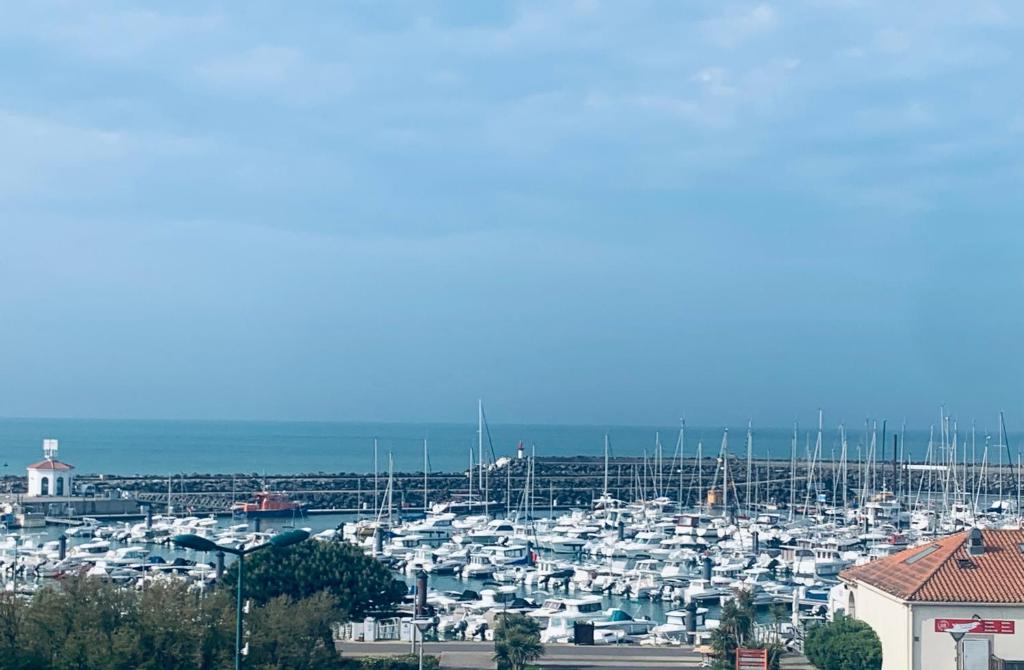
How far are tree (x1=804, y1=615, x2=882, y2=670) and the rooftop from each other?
0.94 metres

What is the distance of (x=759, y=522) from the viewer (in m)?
70.1

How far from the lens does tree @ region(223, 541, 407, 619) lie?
2752 centimetres

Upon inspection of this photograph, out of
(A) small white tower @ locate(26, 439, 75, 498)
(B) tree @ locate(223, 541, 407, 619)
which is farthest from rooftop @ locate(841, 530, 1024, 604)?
(A) small white tower @ locate(26, 439, 75, 498)

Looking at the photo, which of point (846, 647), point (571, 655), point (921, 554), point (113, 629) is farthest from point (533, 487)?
point (113, 629)

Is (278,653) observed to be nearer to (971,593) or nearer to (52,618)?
(52,618)

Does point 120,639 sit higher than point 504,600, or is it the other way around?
point 120,639

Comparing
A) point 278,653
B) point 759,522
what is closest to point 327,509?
point 759,522

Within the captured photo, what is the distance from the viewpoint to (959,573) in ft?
76.0

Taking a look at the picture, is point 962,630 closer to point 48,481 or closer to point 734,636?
point 734,636

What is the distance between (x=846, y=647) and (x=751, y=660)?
6.08 feet

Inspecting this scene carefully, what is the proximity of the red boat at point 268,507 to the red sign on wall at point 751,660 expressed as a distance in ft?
186

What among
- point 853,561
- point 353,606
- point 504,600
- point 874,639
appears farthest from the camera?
point 853,561

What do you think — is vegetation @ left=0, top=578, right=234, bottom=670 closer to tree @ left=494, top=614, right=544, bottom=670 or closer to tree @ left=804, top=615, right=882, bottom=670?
tree @ left=494, top=614, right=544, bottom=670

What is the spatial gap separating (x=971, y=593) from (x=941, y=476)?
228 feet
